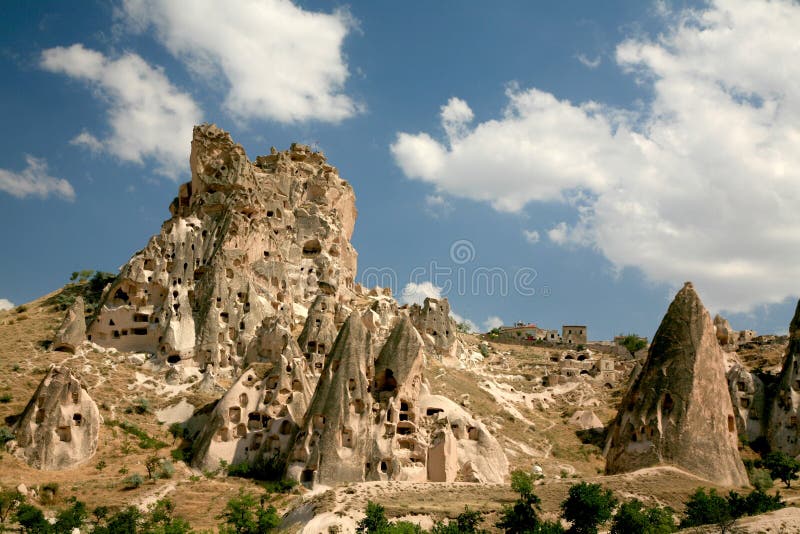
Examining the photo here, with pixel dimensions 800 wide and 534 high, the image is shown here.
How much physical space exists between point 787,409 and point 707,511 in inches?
1268

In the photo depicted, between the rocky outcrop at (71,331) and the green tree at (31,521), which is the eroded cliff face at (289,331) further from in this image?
the green tree at (31,521)

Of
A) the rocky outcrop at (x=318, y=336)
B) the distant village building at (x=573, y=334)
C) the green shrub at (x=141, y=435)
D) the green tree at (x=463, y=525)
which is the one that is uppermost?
the distant village building at (x=573, y=334)

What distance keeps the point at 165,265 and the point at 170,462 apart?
72.6 ft

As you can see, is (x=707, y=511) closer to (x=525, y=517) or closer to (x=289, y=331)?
(x=525, y=517)

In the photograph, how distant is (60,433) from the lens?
45312 mm

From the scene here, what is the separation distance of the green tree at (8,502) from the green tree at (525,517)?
23159mm

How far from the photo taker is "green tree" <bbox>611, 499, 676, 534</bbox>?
106ft

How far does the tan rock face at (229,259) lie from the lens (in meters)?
59.9

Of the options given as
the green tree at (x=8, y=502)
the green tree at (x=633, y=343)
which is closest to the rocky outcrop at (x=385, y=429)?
the green tree at (x=8, y=502)

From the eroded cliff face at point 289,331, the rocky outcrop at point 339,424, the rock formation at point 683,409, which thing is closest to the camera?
the rock formation at point 683,409

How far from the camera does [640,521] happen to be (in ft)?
106

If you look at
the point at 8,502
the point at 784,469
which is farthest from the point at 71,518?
the point at 784,469

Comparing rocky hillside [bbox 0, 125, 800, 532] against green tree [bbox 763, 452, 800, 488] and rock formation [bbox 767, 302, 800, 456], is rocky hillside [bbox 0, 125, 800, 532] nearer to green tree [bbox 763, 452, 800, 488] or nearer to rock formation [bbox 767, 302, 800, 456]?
rock formation [bbox 767, 302, 800, 456]

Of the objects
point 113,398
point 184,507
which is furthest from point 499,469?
point 113,398
